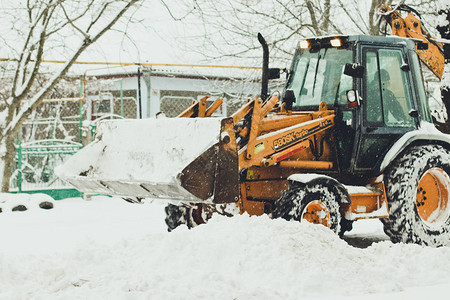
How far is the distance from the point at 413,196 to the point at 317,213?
1472 mm

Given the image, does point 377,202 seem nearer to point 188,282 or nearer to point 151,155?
point 151,155

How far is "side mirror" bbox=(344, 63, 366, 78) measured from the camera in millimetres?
7594

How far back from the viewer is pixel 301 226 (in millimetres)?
6285

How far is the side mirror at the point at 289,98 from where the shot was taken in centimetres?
831

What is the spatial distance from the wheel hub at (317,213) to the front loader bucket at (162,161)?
0.93 m

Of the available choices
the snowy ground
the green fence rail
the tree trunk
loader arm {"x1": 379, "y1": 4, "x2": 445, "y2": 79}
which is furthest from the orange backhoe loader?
the green fence rail

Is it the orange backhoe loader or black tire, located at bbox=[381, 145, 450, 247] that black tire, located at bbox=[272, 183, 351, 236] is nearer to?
the orange backhoe loader

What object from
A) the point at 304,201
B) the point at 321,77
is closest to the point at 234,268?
the point at 304,201

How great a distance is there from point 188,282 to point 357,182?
12.6ft

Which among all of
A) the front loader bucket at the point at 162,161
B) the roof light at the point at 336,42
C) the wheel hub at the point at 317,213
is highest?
the roof light at the point at 336,42

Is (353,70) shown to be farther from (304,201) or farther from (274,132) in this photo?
(304,201)

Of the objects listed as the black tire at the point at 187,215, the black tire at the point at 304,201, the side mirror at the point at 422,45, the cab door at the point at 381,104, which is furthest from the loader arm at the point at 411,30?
the black tire at the point at 187,215

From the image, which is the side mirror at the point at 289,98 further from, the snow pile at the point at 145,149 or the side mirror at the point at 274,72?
the snow pile at the point at 145,149

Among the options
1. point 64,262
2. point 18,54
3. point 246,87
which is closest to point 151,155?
point 64,262
